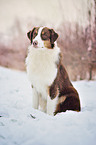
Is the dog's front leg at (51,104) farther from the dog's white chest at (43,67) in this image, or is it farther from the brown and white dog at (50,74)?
the dog's white chest at (43,67)

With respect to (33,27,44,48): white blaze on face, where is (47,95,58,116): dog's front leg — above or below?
below

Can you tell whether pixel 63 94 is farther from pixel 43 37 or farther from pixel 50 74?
pixel 43 37

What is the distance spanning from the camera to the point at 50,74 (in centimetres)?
269

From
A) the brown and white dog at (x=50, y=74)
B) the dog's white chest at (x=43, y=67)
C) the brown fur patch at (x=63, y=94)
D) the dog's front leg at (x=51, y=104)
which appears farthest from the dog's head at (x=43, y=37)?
the dog's front leg at (x=51, y=104)

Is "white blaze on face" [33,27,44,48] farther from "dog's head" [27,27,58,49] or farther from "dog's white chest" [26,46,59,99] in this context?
"dog's white chest" [26,46,59,99]

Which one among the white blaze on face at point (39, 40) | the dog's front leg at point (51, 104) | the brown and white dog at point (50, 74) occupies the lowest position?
the dog's front leg at point (51, 104)

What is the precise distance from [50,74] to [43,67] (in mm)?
201

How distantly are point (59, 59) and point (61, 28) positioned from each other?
12.2ft

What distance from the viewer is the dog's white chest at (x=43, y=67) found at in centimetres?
269

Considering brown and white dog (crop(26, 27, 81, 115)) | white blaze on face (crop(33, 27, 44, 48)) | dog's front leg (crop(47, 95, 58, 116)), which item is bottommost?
dog's front leg (crop(47, 95, 58, 116))

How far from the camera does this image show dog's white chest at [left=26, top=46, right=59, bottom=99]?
8.83 feet

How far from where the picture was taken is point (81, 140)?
1467 millimetres

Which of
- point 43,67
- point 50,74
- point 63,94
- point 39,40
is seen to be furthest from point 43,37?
point 63,94

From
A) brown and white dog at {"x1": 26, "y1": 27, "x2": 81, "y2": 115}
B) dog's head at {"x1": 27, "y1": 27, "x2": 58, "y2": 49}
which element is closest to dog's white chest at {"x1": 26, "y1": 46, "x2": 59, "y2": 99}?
brown and white dog at {"x1": 26, "y1": 27, "x2": 81, "y2": 115}
